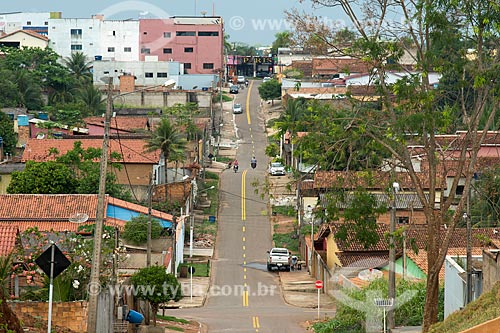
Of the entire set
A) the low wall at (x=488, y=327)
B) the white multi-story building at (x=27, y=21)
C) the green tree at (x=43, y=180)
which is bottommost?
Answer: the low wall at (x=488, y=327)

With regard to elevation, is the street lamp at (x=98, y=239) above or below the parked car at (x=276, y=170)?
below

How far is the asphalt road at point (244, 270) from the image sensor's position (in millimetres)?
39062

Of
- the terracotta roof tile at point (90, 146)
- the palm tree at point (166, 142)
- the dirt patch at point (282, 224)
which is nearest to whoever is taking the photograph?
the terracotta roof tile at point (90, 146)

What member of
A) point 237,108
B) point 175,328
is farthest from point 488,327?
point 237,108

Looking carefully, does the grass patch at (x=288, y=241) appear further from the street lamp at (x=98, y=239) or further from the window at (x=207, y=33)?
the window at (x=207, y=33)

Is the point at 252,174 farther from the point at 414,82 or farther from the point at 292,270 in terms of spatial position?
the point at 414,82

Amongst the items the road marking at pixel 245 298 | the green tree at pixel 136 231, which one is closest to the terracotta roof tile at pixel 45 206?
the green tree at pixel 136 231

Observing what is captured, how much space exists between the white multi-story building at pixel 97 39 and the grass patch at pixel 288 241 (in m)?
64.1

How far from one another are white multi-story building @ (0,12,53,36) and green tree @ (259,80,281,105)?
159ft

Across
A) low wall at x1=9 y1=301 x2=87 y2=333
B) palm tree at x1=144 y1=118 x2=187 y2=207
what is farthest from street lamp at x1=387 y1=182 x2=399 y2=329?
palm tree at x1=144 y1=118 x2=187 y2=207

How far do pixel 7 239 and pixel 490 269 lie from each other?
13.3 m

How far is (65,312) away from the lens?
26078 millimetres

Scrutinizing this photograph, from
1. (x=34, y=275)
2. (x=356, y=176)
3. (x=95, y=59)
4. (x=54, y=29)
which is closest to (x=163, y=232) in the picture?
(x=34, y=275)

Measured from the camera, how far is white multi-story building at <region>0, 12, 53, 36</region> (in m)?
149
